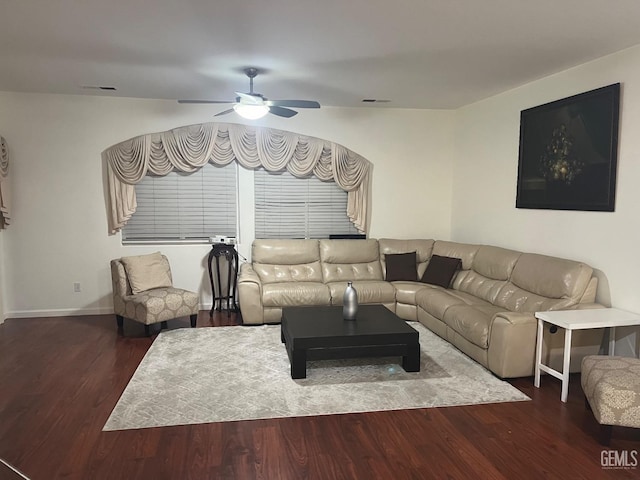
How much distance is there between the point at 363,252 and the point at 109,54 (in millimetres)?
3642

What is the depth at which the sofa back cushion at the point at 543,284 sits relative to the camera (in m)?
3.75

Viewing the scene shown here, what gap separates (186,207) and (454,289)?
3629 mm

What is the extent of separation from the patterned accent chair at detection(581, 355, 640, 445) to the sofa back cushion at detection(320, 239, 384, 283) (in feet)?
10.2

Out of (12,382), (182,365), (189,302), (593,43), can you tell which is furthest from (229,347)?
(593,43)

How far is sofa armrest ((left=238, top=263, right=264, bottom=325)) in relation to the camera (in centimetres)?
501

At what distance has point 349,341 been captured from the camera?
11.8ft

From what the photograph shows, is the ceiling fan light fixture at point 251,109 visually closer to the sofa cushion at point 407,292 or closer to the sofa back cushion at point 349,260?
the sofa back cushion at point 349,260

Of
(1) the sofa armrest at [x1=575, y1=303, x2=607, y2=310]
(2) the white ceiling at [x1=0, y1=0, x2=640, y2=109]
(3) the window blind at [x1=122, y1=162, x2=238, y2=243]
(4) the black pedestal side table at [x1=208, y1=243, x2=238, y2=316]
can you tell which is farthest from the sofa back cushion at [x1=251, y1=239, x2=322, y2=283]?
(1) the sofa armrest at [x1=575, y1=303, x2=607, y2=310]

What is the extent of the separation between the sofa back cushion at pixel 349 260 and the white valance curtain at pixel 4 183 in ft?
12.6

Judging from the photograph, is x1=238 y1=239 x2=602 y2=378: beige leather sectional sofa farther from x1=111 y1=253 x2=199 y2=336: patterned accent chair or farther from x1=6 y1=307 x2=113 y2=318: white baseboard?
x1=6 y1=307 x2=113 y2=318: white baseboard

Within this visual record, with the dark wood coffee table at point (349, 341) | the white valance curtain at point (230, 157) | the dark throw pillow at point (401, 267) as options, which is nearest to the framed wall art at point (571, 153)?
the dark throw pillow at point (401, 267)

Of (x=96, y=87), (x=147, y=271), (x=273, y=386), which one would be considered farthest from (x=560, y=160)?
(x=96, y=87)

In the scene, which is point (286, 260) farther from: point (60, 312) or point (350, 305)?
point (60, 312)

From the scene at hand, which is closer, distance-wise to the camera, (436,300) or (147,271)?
(436,300)
